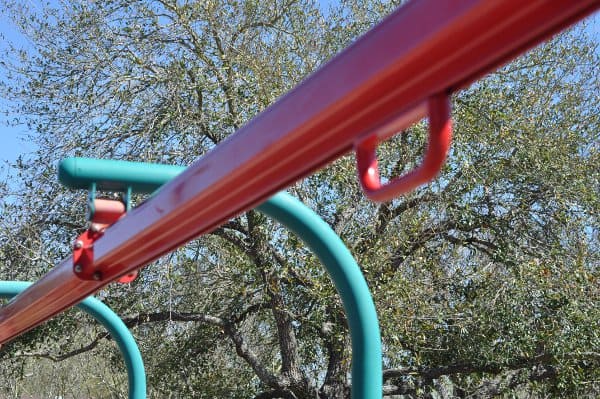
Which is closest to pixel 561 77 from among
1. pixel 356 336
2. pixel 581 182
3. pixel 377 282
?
pixel 581 182

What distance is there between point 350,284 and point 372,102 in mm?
1054

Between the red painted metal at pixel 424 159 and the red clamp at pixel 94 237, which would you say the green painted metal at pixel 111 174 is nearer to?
the red clamp at pixel 94 237

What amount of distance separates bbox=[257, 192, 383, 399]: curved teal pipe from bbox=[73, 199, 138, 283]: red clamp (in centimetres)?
30

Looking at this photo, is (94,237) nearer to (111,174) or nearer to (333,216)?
(111,174)

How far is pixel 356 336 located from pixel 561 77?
7543 millimetres

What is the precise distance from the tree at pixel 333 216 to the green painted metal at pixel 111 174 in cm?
599

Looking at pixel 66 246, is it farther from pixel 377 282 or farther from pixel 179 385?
pixel 377 282

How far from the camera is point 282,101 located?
3.19ft

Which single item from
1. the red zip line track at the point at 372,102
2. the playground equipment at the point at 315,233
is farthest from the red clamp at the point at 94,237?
the red zip line track at the point at 372,102

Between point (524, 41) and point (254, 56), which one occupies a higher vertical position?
point (254, 56)

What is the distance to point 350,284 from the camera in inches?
73.2

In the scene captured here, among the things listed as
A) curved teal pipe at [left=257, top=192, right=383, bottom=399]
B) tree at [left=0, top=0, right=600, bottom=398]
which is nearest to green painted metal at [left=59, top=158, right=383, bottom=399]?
curved teal pipe at [left=257, top=192, right=383, bottom=399]

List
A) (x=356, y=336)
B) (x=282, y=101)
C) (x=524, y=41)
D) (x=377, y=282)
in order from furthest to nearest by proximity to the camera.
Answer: (x=377, y=282) < (x=356, y=336) < (x=282, y=101) < (x=524, y=41)

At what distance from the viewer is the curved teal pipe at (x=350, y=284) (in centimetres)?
177
